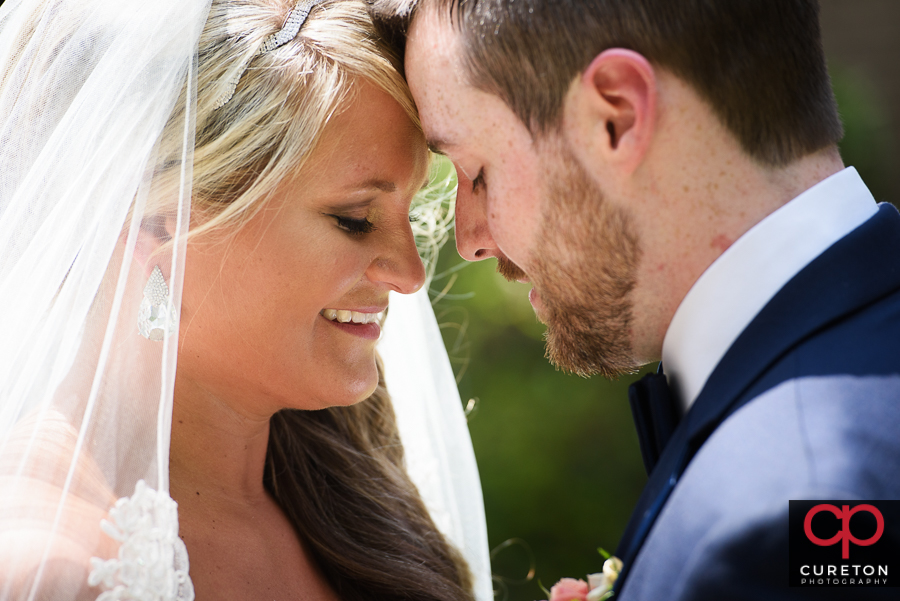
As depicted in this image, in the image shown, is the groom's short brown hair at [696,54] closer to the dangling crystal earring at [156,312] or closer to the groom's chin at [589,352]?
the groom's chin at [589,352]

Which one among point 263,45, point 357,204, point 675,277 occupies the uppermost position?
point 263,45

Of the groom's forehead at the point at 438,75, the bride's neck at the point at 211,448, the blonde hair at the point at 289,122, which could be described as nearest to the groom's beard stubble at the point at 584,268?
the groom's forehead at the point at 438,75

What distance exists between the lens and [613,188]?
157 centimetres

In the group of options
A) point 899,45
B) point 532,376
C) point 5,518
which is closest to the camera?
point 5,518

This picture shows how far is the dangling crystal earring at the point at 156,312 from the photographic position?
166 cm

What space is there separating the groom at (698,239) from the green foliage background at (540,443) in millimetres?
3149

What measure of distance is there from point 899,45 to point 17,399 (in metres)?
6.69

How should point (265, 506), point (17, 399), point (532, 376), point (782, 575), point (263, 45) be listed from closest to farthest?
point (782, 575), point (17, 399), point (263, 45), point (265, 506), point (532, 376)

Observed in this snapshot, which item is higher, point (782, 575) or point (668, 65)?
point (668, 65)

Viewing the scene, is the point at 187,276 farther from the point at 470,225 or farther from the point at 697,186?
the point at 697,186

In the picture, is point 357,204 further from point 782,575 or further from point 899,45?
point 899,45

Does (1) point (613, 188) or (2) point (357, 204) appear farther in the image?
(2) point (357, 204)

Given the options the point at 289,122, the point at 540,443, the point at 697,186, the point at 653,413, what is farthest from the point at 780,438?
the point at 540,443

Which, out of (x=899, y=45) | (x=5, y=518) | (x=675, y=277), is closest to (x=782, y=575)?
(x=675, y=277)
